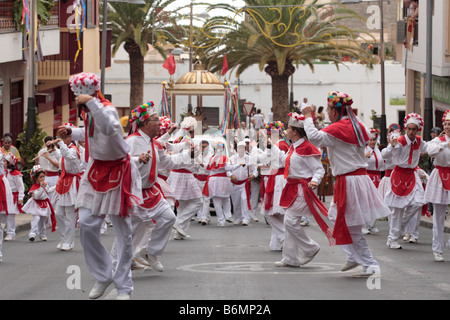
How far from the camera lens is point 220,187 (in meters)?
22.0

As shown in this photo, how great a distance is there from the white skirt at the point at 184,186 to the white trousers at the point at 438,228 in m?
5.37

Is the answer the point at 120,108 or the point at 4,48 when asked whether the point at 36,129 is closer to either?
the point at 4,48

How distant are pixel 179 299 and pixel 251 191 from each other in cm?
1411

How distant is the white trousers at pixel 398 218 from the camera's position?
1623 centimetres

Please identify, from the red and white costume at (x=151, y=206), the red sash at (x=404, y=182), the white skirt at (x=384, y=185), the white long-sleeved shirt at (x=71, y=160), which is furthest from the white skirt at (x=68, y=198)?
the white skirt at (x=384, y=185)

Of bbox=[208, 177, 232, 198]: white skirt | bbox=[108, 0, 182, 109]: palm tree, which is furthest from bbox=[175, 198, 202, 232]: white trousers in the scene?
bbox=[108, 0, 182, 109]: palm tree

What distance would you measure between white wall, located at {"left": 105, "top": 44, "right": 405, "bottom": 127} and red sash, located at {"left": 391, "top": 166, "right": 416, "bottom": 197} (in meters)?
46.3

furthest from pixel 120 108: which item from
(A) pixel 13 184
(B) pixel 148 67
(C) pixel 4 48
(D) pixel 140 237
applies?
(D) pixel 140 237

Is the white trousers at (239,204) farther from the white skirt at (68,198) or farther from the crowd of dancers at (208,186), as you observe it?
the white skirt at (68,198)

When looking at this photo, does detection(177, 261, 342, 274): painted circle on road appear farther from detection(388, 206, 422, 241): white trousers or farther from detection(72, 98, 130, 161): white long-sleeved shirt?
detection(72, 98, 130, 161): white long-sleeved shirt

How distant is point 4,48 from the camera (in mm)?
28781

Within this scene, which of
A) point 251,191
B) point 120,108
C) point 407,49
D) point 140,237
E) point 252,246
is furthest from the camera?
point 120,108

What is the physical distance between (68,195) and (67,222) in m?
0.44

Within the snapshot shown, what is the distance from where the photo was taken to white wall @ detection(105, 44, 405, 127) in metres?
62.8
